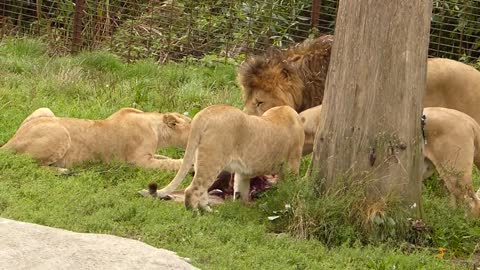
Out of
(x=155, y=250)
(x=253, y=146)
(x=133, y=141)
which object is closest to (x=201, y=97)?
(x=133, y=141)

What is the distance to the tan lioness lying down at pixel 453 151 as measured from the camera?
7.39 meters

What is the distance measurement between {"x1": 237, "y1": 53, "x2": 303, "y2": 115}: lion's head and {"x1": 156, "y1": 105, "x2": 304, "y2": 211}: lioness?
1.14m

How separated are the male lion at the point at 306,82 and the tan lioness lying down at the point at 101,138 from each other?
67cm

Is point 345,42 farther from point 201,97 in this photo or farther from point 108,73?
point 108,73

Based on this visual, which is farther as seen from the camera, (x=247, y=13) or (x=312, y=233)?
(x=247, y=13)

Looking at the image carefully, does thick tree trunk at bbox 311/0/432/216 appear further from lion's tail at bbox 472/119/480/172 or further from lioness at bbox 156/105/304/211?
lion's tail at bbox 472/119/480/172

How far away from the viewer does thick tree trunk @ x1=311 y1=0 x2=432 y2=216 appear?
6812 mm

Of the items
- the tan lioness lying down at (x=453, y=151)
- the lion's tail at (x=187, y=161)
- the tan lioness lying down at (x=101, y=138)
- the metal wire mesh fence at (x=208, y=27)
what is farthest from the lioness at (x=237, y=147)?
the metal wire mesh fence at (x=208, y=27)

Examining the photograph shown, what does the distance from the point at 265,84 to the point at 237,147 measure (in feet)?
5.97

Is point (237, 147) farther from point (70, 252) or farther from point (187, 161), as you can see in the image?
point (70, 252)

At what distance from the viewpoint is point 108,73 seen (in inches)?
470

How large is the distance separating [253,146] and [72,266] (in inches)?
85.4

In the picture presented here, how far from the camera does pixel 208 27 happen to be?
13.5 metres

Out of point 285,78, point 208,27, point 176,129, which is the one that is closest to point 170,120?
point 176,129
